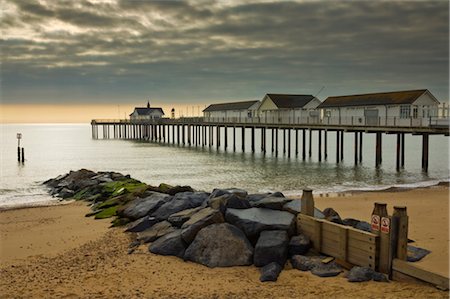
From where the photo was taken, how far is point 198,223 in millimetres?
10102

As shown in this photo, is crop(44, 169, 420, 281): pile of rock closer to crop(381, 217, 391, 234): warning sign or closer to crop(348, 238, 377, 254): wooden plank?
crop(348, 238, 377, 254): wooden plank

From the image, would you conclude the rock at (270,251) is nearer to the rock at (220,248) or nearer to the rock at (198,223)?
the rock at (220,248)

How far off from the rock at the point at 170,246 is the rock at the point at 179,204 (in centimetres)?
195

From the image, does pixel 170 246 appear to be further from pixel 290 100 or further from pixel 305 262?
pixel 290 100

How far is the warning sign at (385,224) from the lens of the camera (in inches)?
325

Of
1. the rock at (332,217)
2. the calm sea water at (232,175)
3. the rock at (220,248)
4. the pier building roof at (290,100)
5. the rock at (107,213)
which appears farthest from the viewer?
the pier building roof at (290,100)

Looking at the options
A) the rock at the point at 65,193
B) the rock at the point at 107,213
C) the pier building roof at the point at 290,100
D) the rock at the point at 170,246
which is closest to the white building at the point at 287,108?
the pier building roof at the point at 290,100

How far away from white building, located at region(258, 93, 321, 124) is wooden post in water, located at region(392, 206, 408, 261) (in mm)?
37643

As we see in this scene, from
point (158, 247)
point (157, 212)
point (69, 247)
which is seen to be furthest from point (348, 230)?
point (69, 247)

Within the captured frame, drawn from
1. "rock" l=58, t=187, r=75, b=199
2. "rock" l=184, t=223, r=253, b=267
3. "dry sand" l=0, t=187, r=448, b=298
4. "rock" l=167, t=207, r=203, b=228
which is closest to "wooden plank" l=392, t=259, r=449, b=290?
"dry sand" l=0, t=187, r=448, b=298

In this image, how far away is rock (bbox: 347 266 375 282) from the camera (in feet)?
26.9

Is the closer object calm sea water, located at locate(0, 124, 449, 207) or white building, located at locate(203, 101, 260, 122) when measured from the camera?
calm sea water, located at locate(0, 124, 449, 207)

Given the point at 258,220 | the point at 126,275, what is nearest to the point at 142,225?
the point at 126,275

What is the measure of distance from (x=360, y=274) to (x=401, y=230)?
1.09 metres
